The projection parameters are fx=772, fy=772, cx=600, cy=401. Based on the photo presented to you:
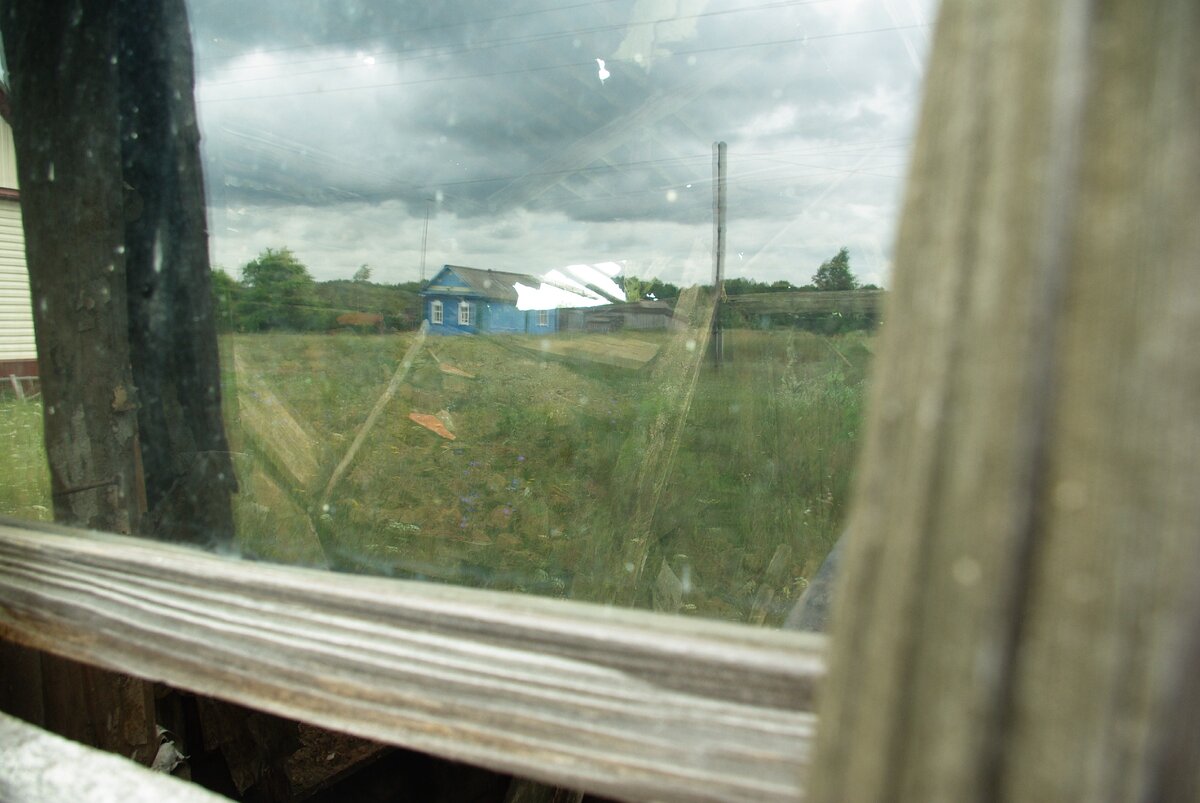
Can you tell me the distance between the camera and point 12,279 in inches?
75.8

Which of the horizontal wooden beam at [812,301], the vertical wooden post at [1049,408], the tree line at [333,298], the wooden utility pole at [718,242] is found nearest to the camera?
the vertical wooden post at [1049,408]

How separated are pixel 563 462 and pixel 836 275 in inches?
50.9

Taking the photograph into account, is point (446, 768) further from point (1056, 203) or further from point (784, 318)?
point (1056, 203)

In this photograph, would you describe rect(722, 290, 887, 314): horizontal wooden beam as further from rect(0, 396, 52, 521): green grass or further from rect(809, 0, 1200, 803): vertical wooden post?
rect(0, 396, 52, 521): green grass

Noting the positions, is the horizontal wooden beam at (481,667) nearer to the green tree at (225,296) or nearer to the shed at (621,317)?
the green tree at (225,296)

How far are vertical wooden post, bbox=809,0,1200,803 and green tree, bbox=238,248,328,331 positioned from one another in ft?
7.70

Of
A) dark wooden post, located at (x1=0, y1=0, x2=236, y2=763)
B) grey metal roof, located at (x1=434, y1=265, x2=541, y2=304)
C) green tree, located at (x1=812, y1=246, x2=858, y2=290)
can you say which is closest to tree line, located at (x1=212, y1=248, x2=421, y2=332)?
grey metal roof, located at (x1=434, y1=265, x2=541, y2=304)

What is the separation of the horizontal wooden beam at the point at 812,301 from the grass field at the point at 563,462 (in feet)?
0.31

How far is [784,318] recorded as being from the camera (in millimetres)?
2377

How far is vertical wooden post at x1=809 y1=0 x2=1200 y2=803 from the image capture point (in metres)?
0.32

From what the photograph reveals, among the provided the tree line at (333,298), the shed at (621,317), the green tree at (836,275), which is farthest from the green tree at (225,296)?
the green tree at (836,275)

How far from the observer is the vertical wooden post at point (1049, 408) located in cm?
32

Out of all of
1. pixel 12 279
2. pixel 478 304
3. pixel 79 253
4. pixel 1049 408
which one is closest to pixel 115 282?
pixel 79 253

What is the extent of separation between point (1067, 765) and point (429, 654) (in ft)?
1.63
